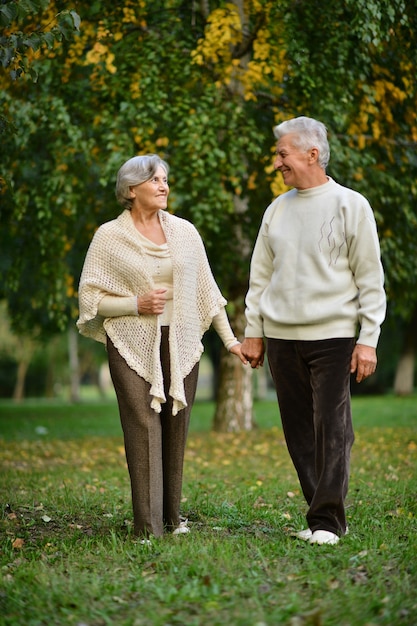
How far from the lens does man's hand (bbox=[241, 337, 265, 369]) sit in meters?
5.30

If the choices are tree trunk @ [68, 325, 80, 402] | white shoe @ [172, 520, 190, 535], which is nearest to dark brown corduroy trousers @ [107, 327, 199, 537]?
white shoe @ [172, 520, 190, 535]

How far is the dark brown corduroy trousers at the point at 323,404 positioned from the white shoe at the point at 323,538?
0.04 metres

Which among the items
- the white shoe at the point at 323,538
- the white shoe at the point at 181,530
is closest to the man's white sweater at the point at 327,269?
the white shoe at the point at 323,538

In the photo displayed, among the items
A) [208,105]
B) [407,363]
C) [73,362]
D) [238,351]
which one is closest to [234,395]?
[208,105]

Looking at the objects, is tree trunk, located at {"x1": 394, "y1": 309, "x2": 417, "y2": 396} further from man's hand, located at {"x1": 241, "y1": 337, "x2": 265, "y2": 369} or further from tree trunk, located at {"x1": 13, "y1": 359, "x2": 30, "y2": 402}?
man's hand, located at {"x1": 241, "y1": 337, "x2": 265, "y2": 369}

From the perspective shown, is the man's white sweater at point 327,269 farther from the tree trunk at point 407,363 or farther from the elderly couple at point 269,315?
the tree trunk at point 407,363

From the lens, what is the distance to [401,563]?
14.8 feet

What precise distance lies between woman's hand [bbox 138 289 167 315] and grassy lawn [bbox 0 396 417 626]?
4.27 feet

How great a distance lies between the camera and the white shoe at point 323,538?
494cm

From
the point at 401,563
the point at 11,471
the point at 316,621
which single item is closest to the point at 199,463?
the point at 11,471

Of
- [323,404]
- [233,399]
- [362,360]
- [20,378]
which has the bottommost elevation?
[20,378]

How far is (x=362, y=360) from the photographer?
488cm

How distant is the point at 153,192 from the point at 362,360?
156 cm

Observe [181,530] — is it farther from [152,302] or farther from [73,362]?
[73,362]
